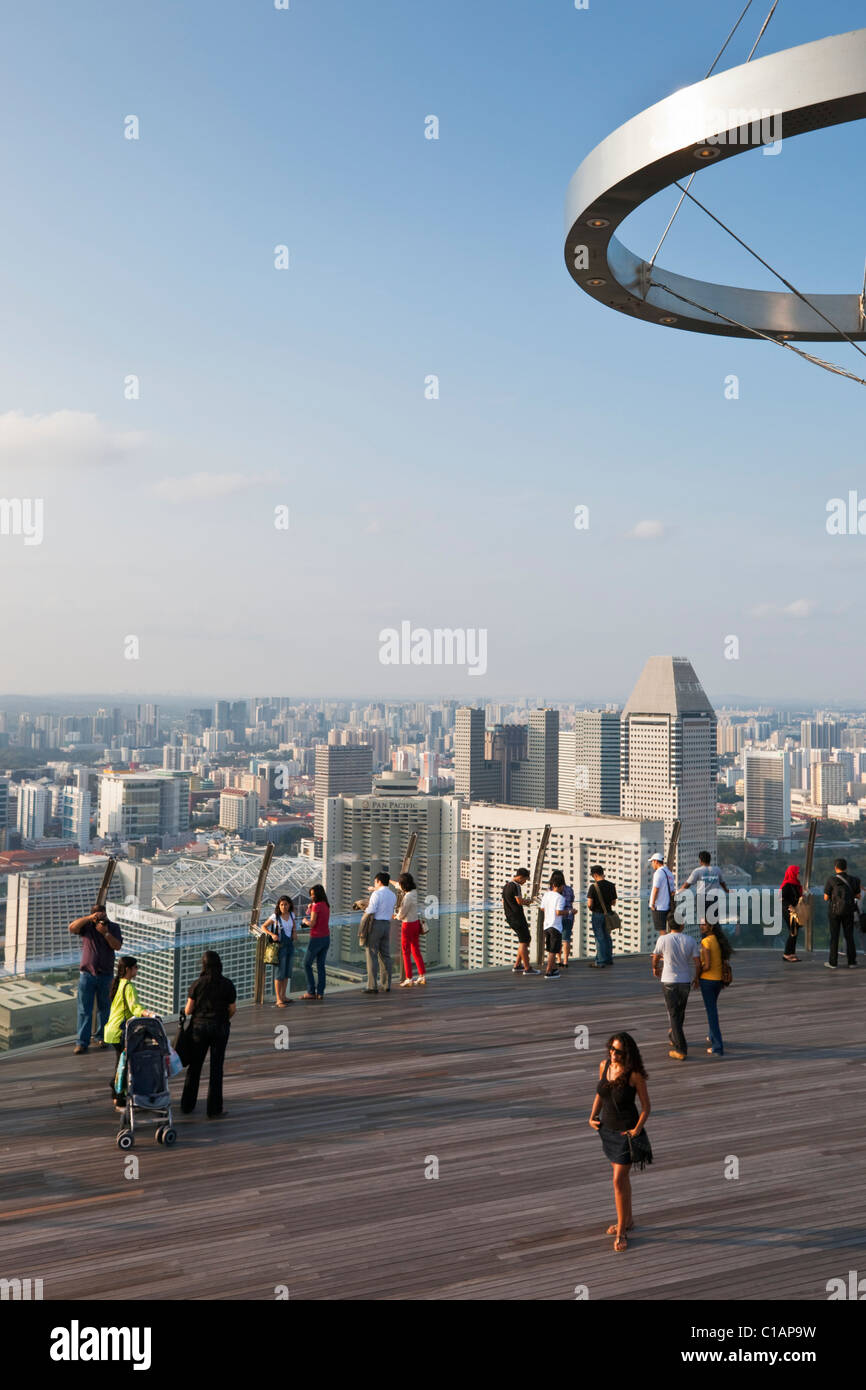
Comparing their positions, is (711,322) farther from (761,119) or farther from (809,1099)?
(809,1099)

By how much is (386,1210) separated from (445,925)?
7.49 metres

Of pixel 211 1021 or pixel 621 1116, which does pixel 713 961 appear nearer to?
pixel 621 1116

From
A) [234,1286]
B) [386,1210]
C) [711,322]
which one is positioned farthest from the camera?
[711,322]

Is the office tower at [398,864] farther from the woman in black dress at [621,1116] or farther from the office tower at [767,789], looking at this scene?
the office tower at [767,789]

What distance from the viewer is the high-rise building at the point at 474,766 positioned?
6475 cm

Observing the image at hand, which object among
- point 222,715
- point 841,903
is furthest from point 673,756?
point 222,715

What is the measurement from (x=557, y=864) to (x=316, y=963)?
4.19 metres

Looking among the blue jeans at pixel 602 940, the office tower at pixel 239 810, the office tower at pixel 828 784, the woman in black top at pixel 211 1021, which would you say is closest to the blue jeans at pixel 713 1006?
the blue jeans at pixel 602 940

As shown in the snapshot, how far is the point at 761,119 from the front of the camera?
5758 millimetres

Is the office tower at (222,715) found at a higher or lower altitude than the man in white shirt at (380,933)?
higher

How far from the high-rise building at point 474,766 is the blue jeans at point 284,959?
1968 inches

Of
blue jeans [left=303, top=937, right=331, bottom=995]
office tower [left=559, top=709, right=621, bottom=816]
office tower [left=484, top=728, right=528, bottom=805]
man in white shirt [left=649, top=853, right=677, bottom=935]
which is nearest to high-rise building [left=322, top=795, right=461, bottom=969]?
blue jeans [left=303, top=937, right=331, bottom=995]

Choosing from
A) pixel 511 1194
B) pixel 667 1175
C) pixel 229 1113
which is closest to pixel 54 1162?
pixel 229 1113

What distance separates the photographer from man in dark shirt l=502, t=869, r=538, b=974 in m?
13.2
